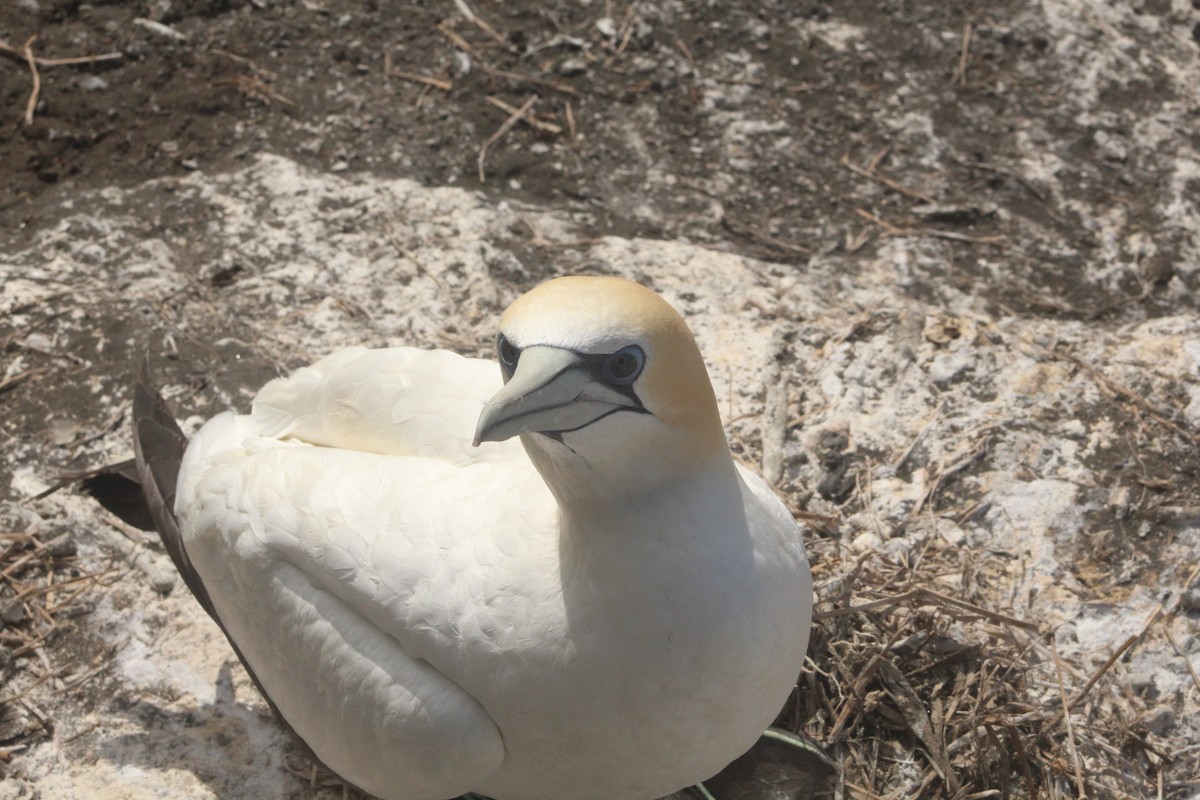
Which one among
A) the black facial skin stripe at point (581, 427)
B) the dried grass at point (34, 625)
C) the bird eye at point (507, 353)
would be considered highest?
the bird eye at point (507, 353)

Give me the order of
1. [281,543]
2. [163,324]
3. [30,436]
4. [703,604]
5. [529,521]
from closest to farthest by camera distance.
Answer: [703,604]
[529,521]
[281,543]
[30,436]
[163,324]

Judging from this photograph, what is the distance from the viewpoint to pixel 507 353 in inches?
85.4

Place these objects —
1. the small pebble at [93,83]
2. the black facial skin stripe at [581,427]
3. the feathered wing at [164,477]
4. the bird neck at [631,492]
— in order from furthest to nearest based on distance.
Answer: the small pebble at [93,83] → the feathered wing at [164,477] → the bird neck at [631,492] → the black facial skin stripe at [581,427]

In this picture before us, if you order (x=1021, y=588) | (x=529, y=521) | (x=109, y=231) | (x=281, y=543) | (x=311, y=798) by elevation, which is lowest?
(x=311, y=798)

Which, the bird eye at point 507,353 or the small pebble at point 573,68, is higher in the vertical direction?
the bird eye at point 507,353

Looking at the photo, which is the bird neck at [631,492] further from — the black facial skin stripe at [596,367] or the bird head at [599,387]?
the black facial skin stripe at [596,367]

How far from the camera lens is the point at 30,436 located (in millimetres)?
4250

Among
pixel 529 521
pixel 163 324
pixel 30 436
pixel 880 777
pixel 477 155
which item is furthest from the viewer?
pixel 477 155

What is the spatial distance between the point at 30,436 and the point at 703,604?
3.05m

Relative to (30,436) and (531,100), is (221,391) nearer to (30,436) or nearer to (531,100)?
(30,436)

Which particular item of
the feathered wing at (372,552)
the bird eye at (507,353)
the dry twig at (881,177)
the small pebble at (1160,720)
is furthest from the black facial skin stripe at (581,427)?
the dry twig at (881,177)

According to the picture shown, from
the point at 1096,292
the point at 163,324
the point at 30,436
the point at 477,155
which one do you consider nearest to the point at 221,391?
the point at 163,324

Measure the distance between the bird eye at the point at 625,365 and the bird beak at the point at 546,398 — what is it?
0.03m

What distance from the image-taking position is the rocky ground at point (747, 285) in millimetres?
3547
